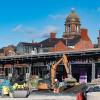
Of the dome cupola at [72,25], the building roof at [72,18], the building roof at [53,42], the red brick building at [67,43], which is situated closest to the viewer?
the red brick building at [67,43]

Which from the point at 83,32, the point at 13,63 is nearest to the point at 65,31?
the point at 83,32

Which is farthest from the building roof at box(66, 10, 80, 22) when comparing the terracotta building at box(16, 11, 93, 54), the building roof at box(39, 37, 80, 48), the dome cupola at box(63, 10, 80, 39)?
the building roof at box(39, 37, 80, 48)

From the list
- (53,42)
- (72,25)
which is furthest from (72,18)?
(53,42)

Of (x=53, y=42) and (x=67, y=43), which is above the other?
(x=53, y=42)

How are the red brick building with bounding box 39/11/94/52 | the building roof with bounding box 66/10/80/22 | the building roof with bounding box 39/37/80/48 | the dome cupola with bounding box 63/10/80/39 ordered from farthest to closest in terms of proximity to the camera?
the building roof with bounding box 66/10/80/22 < the dome cupola with bounding box 63/10/80/39 < the building roof with bounding box 39/37/80/48 < the red brick building with bounding box 39/11/94/52

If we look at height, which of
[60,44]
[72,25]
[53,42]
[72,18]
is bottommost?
[60,44]

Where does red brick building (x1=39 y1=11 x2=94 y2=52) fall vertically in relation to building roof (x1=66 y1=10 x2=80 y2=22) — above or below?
below

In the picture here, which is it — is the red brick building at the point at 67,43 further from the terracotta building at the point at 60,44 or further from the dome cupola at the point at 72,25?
the dome cupola at the point at 72,25

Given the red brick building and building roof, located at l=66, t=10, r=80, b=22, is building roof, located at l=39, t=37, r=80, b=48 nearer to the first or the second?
the red brick building

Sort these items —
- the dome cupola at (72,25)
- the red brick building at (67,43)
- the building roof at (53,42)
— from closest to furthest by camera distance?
the red brick building at (67,43) < the building roof at (53,42) < the dome cupola at (72,25)

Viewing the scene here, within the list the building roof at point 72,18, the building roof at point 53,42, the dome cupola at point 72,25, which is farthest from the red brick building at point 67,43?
the building roof at point 72,18

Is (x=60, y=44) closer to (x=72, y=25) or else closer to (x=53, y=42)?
(x=53, y=42)

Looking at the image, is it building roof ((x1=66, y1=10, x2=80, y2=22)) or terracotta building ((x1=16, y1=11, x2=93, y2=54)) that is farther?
building roof ((x1=66, y1=10, x2=80, y2=22))

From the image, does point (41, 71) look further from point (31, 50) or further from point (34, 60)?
point (31, 50)
